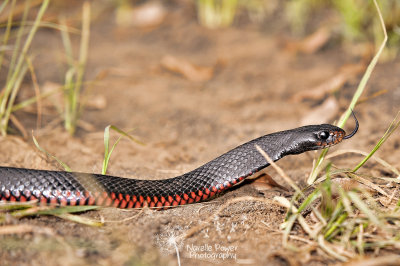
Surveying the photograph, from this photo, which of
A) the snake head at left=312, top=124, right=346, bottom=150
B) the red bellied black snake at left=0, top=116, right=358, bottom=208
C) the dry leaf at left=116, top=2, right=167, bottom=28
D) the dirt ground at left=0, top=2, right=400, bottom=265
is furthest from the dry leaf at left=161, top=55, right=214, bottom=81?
the snake head at left=312, top=124, right=346, bottom=150

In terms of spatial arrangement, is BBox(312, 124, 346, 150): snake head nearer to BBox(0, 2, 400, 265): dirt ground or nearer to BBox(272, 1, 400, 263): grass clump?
BBox(0, 2, 400, 265): dirt ground

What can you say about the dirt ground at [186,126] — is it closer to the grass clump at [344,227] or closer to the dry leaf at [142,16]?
the grass clump at [344,227]

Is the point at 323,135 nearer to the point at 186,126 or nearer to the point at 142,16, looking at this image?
the point at 186,126

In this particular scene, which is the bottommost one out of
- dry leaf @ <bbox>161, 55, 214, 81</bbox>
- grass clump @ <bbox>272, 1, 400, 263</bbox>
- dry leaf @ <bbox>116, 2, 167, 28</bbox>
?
grass clump @ <bbox>272, 1, 400, 263</bbox>

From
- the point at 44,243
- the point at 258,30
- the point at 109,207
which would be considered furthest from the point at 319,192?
the point at 258,30

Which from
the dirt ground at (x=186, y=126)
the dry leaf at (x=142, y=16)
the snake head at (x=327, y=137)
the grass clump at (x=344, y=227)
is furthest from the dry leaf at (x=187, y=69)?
the grass clump at (x=344, y=227)
